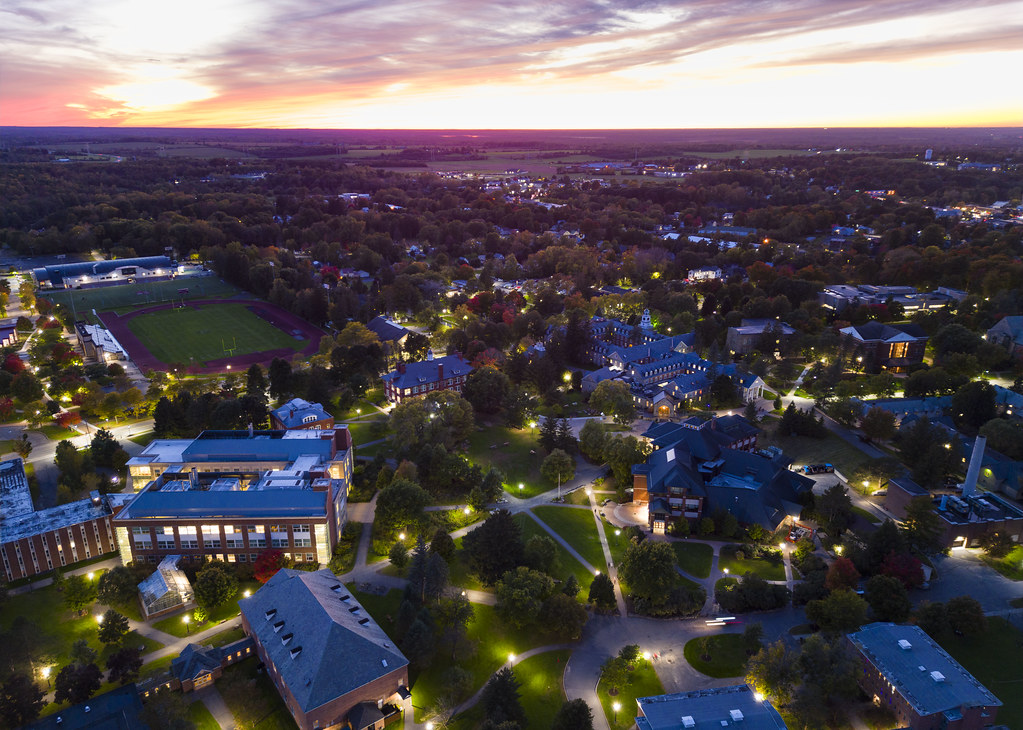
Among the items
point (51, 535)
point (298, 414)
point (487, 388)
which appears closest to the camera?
point (51, 535)

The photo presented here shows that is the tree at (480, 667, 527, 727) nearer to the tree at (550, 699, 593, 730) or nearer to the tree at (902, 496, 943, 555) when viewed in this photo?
the tree at (550, 699, 593, 730)

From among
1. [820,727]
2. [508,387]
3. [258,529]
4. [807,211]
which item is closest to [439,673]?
[258,529]

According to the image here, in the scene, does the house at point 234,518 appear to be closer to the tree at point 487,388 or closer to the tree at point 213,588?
the tree at point 213,588

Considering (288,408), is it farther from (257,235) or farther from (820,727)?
(257,235)

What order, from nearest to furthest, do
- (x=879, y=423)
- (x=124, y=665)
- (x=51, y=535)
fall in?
(x=124, y=665) → (x=51, y=535) → (x=879, y=423)

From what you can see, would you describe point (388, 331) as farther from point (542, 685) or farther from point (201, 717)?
point (542, 685)

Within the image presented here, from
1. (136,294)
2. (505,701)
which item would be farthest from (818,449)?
(136,294)
